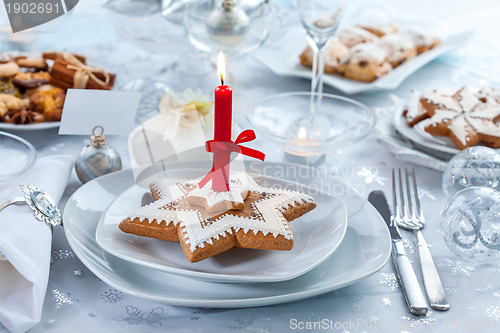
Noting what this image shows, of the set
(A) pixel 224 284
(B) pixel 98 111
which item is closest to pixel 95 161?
(B) pixel 98 111

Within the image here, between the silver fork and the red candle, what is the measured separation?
30 cm

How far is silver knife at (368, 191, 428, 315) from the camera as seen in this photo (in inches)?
25.6

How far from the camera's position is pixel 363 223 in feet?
2.45

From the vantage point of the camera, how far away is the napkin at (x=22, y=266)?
61 cm

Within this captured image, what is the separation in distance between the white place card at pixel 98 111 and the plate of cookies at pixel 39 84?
150mm

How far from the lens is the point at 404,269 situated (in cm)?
71

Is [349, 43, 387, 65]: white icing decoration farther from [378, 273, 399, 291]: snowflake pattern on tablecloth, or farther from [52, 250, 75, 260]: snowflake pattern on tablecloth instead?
[52, 250, 75, 260]: snowflake pattern on tablecloth

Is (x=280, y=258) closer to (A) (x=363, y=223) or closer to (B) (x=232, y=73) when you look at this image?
(A) (x=363, y=223)

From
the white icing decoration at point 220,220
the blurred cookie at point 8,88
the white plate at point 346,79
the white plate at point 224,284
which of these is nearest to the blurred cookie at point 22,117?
the blurred cookie at point 8,88

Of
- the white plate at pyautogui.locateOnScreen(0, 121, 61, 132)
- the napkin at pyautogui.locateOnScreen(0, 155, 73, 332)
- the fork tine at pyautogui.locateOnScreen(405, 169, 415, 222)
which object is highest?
the napkin at pyautogui.locateOnScreen(0, 155, 73, 332)

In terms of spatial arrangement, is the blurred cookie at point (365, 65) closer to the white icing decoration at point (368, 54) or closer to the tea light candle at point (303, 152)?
the white icing decoration at point (368, 54)

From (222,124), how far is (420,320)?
355mm

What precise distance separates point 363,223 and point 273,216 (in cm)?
15

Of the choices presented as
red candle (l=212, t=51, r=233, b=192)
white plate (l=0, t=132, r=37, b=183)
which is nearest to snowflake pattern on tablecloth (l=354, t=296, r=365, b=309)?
red candle (l=212, t=51, r=233, b=192)
